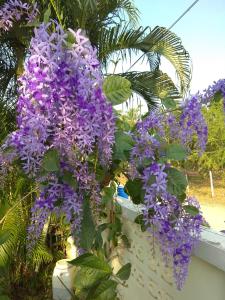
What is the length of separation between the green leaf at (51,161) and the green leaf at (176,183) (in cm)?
33

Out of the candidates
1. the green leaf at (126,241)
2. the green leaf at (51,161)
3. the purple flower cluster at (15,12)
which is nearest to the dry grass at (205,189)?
the green leaf at (126,241)

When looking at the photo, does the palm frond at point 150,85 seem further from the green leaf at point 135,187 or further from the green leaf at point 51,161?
the green leaf at point 51,161

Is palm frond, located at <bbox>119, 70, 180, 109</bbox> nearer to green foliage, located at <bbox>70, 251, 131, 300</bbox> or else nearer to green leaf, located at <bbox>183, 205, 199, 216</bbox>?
green foliage, located at <bbox>70, 251, 131, 300</bbox>

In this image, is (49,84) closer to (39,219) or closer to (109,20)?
(39,219)

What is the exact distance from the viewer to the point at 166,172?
3.94 ft

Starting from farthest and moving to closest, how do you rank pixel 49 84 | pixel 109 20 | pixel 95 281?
pixel 109 20 < pixel 95 281 < pixel 49 84

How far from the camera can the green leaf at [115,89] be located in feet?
3.85

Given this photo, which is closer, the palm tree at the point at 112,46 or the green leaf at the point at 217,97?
the green leaf at the point at 217,97

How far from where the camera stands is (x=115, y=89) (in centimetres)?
118

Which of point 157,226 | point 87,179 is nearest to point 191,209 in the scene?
point 157,226

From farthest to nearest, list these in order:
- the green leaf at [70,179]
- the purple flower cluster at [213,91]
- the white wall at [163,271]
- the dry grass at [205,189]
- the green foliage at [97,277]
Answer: the dry grass at [205,189] → the green foliage at [97,277] → the white wall at [163,271] → the purple flower cluster at [213,91] → the green leaf at [70,179]

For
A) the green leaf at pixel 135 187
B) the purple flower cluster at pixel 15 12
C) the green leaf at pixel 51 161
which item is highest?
the purple flower cluster at pixel 15 12

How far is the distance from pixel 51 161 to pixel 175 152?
0.37m

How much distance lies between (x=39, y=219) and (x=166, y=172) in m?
0.42
